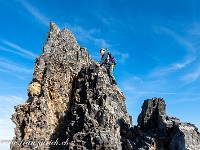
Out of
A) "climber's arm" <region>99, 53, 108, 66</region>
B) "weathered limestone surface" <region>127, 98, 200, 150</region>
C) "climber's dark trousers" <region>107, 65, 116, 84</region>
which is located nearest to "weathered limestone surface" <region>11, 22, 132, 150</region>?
"climber's dark trousers" <region>107, 65, 116, 84</region>

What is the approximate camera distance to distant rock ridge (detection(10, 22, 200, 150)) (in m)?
30.0

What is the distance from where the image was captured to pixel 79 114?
115ft

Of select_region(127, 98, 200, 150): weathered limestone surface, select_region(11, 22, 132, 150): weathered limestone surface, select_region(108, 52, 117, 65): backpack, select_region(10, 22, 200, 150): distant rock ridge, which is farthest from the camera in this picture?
select_region(108, 52, 117, 65): backpack

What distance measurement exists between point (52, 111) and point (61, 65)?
667 centimetres

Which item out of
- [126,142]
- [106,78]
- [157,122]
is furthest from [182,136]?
[106,78]

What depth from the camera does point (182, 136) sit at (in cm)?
2677

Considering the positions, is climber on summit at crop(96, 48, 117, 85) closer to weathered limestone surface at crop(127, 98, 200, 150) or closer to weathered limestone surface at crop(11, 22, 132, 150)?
weathered limestone surface at crop(11, 22, 132, 150)

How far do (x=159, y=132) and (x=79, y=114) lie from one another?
10149mm

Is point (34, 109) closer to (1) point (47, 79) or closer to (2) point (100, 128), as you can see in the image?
(1) point (47, 79)

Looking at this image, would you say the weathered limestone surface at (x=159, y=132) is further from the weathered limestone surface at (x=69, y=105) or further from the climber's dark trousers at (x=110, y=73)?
the climber's dark trousers at (x=110, y=73)

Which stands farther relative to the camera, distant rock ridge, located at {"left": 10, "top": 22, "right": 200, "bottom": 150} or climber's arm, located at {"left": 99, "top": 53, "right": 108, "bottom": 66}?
climber's arm, located at {"left": 99, "top": 53, "right": 108, "bottom": 66}

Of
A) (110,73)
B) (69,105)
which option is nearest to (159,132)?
(110,73)

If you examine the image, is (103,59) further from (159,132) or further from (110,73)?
(159,132)

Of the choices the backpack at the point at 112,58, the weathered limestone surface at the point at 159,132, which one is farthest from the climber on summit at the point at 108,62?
the weathered limestone surface at the point at 159,132
